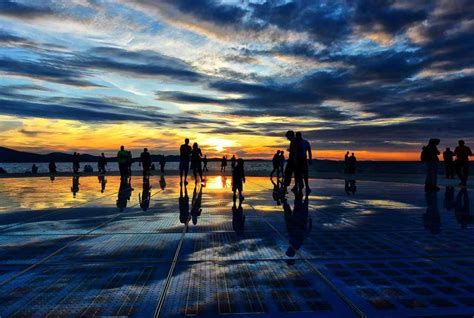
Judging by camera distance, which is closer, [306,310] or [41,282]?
[306,310]

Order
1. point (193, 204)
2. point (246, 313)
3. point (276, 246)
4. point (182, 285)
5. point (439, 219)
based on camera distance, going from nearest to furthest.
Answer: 1. point (246, 313)
2. point (182, 285)
3. point (276, 246)
4. point (439, 219)
5. point (193, 204)

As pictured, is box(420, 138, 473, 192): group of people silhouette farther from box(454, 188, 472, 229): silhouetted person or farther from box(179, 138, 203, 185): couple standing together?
box(179, 138, 203, 185): couple standing together

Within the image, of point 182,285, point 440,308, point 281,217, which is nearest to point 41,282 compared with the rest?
point 182,285

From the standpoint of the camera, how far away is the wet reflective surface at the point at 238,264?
3.90m

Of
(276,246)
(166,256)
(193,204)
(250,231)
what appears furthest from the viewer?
(193,204)

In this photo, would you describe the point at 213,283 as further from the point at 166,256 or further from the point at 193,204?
the point at 193,204

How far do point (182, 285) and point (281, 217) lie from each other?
5.16 metres

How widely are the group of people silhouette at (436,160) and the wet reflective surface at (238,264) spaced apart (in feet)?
21.5

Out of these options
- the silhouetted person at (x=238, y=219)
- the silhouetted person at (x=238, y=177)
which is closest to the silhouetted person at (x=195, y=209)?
the silhouetted person at (x=238, y=219)

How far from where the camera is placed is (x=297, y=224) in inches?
332

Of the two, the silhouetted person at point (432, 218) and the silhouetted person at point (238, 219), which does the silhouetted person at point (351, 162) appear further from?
the silhouetted person at point (238, 219)

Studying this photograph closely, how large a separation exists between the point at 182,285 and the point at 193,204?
7592mm

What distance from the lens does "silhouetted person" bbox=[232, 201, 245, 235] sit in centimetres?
778

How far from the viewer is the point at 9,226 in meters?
8.31
